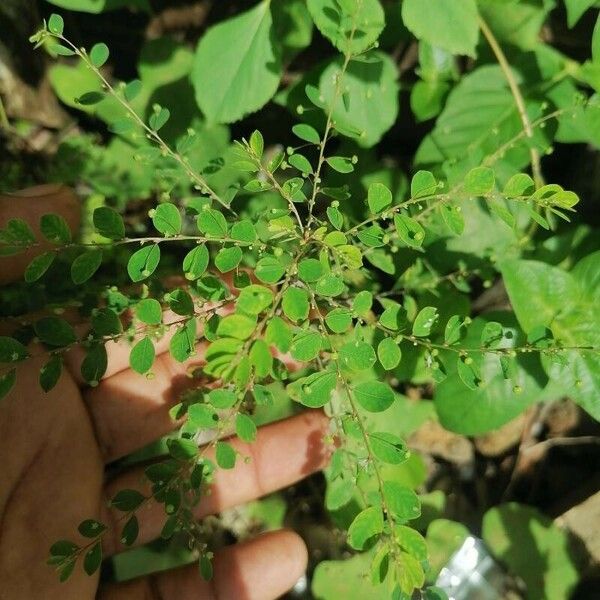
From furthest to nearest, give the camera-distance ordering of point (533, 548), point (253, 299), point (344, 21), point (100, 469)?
1. point (533, 548)
2. point (100, 469)
3. point (344, 21)
4. point (253, 299)

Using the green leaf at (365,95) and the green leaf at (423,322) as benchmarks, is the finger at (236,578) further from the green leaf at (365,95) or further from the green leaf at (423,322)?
the green leaf at (365,95)

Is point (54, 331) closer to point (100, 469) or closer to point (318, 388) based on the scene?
point (318, 388)

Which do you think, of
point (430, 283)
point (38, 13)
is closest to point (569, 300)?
point (430, 283)

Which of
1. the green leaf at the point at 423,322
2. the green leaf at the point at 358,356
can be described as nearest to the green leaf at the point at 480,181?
the green leaf at the point at 423,322

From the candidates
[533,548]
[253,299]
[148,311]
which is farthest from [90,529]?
[533,548]

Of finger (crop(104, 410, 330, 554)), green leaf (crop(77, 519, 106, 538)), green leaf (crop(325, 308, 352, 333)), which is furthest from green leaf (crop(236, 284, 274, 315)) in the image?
finger (crop(104, 410, 330, 554))

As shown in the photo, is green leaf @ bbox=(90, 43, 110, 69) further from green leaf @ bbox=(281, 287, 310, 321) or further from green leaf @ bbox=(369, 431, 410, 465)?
green leaf @ bbox=(369, 431, 410, 465)
